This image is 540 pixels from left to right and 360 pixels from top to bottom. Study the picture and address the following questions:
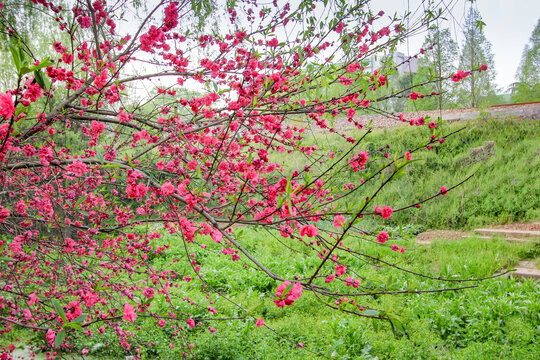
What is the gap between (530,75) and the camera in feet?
38.5

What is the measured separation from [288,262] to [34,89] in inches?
194

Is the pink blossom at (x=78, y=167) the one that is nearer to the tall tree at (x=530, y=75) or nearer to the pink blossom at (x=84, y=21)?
the pink blossom at (x=84, y=21)

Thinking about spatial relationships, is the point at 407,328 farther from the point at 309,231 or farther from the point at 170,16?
the point at 170,16

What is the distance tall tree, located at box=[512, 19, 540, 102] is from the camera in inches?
445

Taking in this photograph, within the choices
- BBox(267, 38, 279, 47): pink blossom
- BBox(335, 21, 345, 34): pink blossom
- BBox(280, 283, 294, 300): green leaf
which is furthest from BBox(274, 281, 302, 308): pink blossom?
BBox(335, 21, 345, 34): pink blossom

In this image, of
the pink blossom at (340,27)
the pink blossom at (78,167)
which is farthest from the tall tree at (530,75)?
the pink blossom at (78,167)

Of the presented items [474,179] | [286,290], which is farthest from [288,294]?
[474,179]

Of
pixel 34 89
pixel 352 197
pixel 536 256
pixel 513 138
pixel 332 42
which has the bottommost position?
pixel 536 256

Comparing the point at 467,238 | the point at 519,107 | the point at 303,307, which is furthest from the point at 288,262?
the point at 519,107

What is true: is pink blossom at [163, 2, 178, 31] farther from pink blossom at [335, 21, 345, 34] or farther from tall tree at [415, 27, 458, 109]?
tall tree at [415, 27, 458, 109]

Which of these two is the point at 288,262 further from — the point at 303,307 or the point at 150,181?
the point at 150,181

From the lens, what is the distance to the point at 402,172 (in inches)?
37.1

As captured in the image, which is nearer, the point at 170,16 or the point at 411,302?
the point at 170,16

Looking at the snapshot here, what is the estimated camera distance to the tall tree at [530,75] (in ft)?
37.1
